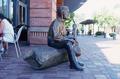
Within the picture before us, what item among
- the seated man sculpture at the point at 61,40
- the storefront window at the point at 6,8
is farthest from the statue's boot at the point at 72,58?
the storefront window at the point at 6,8

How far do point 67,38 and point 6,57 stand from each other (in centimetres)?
228

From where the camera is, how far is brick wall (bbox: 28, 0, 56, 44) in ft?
39.3

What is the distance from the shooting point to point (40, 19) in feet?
39.5

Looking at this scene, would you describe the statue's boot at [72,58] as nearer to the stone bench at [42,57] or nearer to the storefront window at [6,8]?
the stone bench at [42,57]

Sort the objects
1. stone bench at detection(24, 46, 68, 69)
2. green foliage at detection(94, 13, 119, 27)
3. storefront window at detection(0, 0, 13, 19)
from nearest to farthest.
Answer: stone bench at detection(24, 46, 68, 69)
storefront window at detection(0, 0, 13, 19)
green foliage at detection(94, 13, 119, 27)

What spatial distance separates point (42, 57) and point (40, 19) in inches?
223

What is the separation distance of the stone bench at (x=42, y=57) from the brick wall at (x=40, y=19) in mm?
5086

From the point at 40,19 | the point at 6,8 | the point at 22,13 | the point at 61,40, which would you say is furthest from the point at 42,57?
the point at 22,13

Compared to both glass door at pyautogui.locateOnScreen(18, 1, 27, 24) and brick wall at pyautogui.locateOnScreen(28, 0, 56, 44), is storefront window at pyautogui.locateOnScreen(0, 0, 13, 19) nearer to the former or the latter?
glass door at pyautogui.locateOnScreen(18, 1, 27, 24)

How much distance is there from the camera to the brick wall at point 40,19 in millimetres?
11984

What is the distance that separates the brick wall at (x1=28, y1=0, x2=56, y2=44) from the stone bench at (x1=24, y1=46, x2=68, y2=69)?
5086 millimetres

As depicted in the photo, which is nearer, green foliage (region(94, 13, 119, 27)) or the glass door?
the glass door

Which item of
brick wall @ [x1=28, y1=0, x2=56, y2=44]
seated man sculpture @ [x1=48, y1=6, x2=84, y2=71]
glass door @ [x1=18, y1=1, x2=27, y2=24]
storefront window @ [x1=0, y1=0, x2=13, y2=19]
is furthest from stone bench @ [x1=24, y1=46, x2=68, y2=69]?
glass door @ [x1=18, y1=1, x2=27, y2=24]

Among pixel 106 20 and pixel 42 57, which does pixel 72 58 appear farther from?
pixel 106 20
